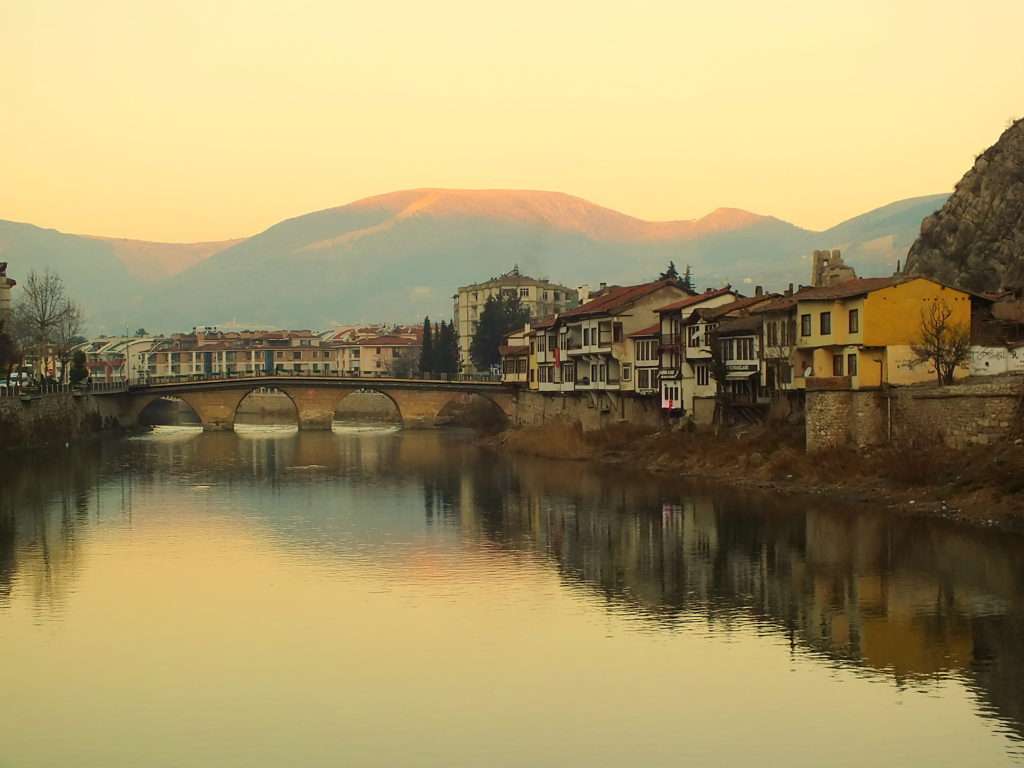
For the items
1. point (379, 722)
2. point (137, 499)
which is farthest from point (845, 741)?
point (137, 499)

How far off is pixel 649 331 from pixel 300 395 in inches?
1723

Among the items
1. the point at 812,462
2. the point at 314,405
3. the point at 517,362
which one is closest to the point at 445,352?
the point at 314,405

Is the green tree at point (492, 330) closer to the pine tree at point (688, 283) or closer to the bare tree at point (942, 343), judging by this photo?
the pine tree at point (688, 283)

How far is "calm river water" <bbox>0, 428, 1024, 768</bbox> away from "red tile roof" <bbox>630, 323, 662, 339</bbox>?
63.9 feet

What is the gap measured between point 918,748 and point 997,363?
97.8ft

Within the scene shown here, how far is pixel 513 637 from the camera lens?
27.3 m

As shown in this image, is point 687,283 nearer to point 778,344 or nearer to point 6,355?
point 778,344

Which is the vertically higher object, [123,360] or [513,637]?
[123,360]

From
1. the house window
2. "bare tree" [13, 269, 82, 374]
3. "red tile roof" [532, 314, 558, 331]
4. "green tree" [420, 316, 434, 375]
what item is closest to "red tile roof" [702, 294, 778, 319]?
the house window

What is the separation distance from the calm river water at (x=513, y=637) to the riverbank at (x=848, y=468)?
5.34ft

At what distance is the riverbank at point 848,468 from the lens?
128 feet

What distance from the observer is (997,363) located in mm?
47562

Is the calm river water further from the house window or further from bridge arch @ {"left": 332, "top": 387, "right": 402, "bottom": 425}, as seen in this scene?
bridge arch @ {"left": 332, "top": 387, "right": 402, "bottom": 425}

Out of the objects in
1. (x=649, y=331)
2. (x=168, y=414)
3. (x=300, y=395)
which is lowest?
(x=168, y=414)
